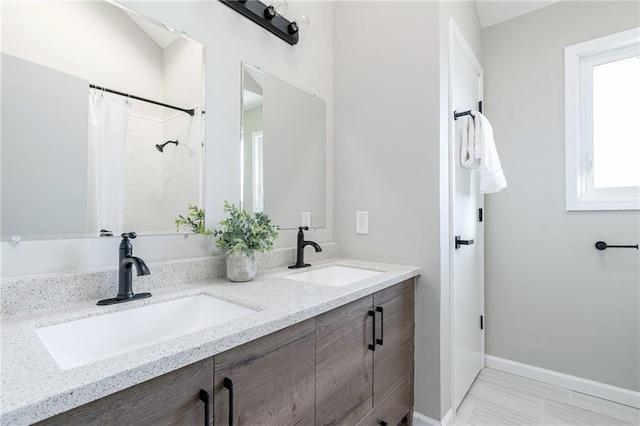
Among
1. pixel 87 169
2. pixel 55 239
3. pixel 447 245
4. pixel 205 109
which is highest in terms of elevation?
pixel 205 109

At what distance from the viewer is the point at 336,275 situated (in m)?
1.73

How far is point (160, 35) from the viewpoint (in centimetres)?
120

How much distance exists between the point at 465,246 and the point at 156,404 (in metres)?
1.80

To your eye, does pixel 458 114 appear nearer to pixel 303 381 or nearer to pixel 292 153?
pixel 292 153

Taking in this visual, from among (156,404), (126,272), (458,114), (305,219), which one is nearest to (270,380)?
(156,404)

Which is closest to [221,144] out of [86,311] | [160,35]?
[160,35]

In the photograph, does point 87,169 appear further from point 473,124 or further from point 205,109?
point 473,124

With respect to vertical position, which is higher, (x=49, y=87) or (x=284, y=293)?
(x=49, y=87)

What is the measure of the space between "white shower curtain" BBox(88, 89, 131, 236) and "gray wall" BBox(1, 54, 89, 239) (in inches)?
0.8

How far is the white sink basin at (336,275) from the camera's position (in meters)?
1.60

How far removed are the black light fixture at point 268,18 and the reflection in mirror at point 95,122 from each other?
1.01ft

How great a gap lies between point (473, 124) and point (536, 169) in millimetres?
766

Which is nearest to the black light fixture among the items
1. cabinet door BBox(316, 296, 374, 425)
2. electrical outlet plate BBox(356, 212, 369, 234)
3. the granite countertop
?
electrical outlet plate BBox(356, 212, 369, 234)

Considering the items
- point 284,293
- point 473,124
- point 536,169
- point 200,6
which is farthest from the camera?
point 536,169
